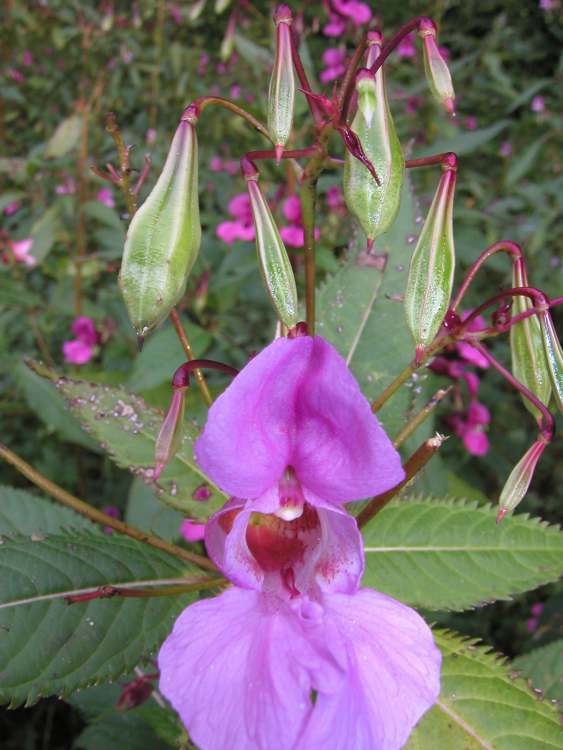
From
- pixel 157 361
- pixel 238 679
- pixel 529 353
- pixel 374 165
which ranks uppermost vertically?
pixel 374 165

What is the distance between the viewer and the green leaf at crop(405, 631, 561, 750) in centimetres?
68

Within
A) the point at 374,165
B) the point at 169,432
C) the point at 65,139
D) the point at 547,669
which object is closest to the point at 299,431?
the point at 169,432

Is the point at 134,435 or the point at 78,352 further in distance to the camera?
the point at 78,352

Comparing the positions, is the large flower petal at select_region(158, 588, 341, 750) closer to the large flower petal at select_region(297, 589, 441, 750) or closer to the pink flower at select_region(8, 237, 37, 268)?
the large flower petal at select_region(297, 589, 441, 750)

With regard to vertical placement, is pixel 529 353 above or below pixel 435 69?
below

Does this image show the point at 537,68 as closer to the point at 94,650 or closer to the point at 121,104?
the point at 121,104

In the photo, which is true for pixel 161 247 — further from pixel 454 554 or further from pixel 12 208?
pixel 12 208

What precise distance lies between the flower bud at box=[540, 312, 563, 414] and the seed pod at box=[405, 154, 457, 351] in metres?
0.09

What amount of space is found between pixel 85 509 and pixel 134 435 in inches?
7.0

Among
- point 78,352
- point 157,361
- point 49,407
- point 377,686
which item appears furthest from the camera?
point 78,352

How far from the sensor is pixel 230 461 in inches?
21.3

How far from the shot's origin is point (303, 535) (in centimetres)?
65

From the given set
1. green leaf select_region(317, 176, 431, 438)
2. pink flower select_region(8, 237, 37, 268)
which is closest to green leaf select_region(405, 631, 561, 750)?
green leaf select_region(317, 176, 431, 438)

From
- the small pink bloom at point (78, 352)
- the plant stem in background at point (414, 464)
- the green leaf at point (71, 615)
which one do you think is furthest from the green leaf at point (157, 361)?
the plant stem in background at point (414, 464)
